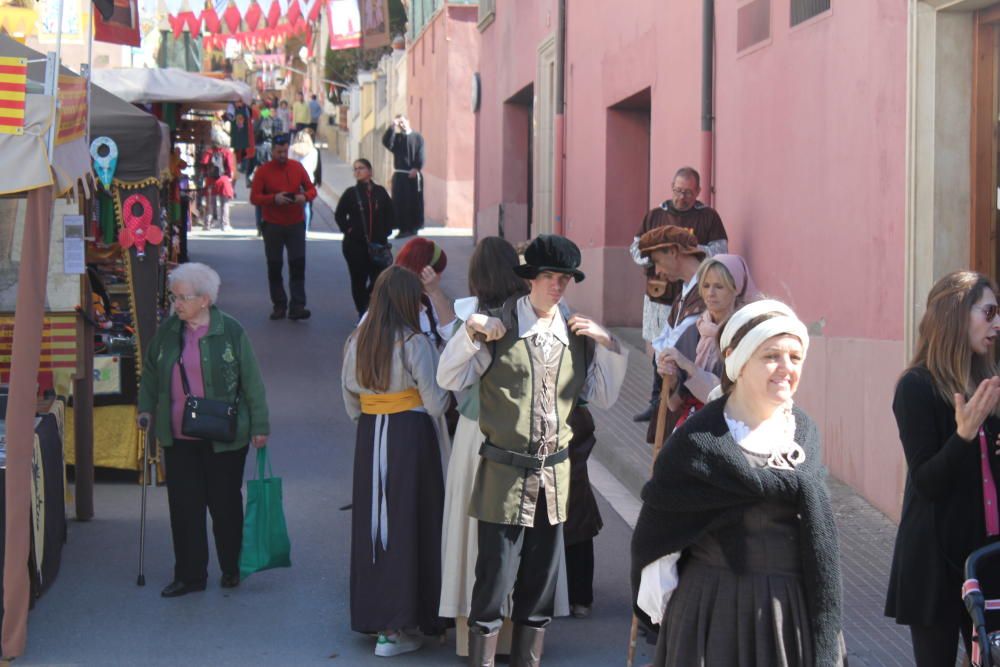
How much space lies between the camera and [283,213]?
16250 millimetres

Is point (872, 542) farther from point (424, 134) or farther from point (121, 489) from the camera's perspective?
point (424, 134)

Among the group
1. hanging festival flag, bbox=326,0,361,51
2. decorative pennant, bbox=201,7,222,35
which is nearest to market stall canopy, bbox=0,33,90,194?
decorative pennant, bbox=201,7,222,35

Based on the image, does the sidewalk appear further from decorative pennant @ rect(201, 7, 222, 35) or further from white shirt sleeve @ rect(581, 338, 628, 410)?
decorative pennant @ rect(201, 7, 222, 35)

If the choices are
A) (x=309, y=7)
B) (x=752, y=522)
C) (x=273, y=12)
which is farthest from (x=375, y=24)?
(x=752, y=522)

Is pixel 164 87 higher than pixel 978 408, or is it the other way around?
pixel 164 87

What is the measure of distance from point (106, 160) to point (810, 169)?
15.6ft

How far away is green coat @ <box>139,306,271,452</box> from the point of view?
7254 millimetres

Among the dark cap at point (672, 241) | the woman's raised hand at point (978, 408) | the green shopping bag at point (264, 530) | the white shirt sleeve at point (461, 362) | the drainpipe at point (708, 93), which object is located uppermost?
the drainpipe at point (708, 93)

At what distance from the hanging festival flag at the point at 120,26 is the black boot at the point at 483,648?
5.54 m

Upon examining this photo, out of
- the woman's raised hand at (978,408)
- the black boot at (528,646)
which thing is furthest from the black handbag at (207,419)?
A: the woman's raised hand at (978,408)

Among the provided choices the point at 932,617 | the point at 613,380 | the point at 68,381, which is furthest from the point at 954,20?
the point at 68,381

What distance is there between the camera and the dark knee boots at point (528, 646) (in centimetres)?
585

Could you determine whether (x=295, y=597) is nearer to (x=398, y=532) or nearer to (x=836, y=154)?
(x=398, y=532)

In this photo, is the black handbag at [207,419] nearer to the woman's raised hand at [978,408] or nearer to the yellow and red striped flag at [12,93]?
the yellow and red striped flag at [12,93]
